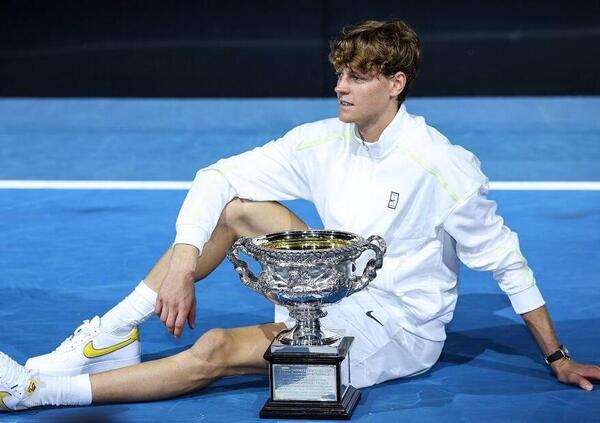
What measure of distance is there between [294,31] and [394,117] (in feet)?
21.2

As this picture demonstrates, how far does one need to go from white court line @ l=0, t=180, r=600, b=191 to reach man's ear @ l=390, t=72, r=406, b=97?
313 centimetres

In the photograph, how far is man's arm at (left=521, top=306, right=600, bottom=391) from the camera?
3.90 metres

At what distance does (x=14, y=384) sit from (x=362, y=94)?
1289 millimetres

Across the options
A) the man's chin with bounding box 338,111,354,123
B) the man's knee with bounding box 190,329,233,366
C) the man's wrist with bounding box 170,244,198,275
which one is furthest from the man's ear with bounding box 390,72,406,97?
the man's knee with bounding box 190,329,233,366

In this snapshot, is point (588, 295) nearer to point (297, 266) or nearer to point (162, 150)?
point (297, 266)

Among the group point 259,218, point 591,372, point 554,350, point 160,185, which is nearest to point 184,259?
point 259,218

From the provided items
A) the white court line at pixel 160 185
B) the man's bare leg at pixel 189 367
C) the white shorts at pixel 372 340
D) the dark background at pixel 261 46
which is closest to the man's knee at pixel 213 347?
the man's bare leg at pixel 189 367

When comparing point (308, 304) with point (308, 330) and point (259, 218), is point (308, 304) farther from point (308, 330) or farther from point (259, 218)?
point (259, 218)

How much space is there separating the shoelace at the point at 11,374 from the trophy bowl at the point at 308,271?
67 cm

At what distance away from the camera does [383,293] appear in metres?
3.94

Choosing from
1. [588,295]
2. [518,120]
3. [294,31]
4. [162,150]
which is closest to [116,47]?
[294,31]

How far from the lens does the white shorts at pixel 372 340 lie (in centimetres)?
391

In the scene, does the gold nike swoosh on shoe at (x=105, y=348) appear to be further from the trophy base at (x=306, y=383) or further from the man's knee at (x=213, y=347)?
the trophy base at (x=306, y=383)

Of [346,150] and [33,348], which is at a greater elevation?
[346,150]
